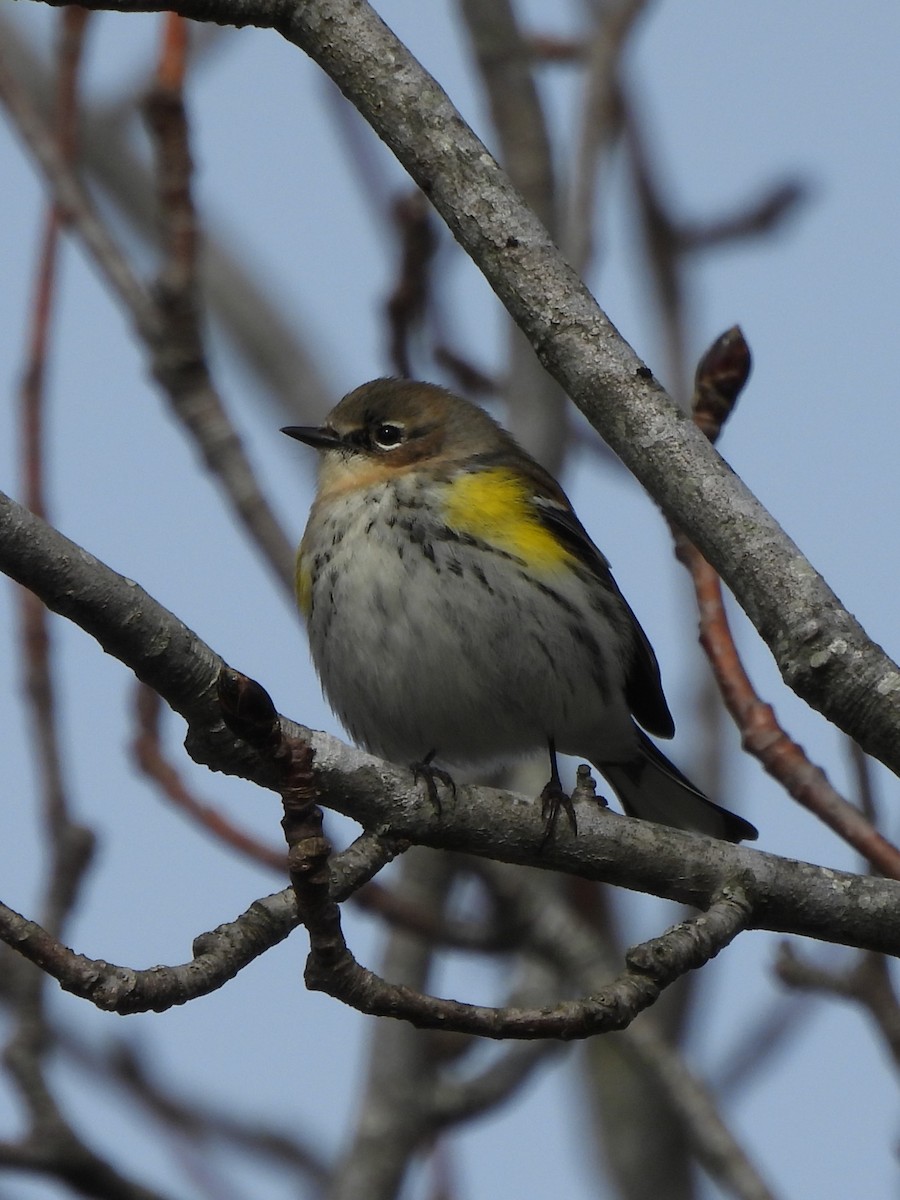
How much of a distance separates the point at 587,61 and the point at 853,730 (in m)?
4.44

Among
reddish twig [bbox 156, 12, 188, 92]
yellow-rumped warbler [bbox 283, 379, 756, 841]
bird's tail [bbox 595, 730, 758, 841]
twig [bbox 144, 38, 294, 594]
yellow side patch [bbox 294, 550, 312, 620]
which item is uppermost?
reddish twig [bbox 156, 12, 188, 92]

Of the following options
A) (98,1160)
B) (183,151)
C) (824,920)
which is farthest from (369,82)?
(98,1160)

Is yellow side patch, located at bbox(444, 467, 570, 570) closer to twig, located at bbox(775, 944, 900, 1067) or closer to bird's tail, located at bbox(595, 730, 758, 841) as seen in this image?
bird's tail, located at bbox(595, 730, 758, 841)

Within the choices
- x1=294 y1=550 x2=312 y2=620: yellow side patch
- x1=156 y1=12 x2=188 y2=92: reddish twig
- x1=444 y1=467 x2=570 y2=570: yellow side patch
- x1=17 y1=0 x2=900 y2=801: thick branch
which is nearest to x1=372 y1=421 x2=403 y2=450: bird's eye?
x1=444 y1=467 x2=570 y2=570: yellow side patch

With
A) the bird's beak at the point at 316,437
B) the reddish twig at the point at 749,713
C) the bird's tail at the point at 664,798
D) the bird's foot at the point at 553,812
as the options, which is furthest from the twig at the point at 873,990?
the bird's beak at the point at 316,437

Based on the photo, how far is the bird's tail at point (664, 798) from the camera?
17.0 feet

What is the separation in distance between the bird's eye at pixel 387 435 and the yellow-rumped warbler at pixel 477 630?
15 centimetres

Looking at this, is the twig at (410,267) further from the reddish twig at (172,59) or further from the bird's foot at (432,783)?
the bird's foot at (432,783)

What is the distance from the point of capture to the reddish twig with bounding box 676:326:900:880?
12.4ft

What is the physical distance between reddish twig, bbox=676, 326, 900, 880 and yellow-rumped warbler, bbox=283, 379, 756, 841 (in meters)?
1.04

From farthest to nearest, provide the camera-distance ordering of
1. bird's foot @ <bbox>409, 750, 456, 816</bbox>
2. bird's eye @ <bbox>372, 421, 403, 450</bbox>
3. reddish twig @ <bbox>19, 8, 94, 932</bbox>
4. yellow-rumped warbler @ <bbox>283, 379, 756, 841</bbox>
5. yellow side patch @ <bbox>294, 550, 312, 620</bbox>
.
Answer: bird's eye @ <bbox>372, 421, 403, 450</bbox> → yellow side patch @ <bbox>294, 550, 312, 620</bbox> → yellow-rumped warbler @ <bbox>283, 379, 756, 841</bbox> → reddish twig @ <bbox>19, 8, 94, 932</bbox> → bird's foot @ <bbox>409, 750, 456, 816</bbox>

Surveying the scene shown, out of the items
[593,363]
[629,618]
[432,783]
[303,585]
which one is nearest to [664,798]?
[629,618]

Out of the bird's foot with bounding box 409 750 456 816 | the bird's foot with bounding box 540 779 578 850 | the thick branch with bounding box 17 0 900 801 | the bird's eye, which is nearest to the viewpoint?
the thick branch with bounding box 17 0 900 801

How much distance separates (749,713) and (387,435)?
271cm
